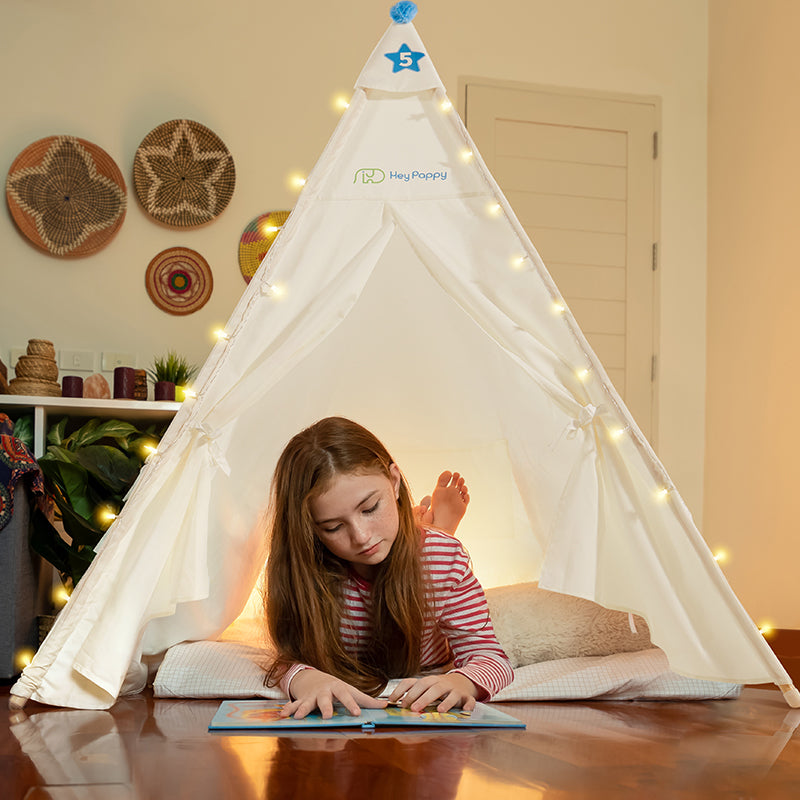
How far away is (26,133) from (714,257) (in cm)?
271

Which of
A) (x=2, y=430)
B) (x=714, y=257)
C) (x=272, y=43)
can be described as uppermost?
(x=272, y=43)

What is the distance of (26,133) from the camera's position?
3.33m

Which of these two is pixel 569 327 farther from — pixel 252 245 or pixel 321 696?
pixel 252 245

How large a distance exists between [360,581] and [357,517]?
0.66ft

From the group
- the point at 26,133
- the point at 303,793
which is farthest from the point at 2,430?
the point at 26,133

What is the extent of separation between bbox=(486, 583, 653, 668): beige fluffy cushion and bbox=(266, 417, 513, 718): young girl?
0.28 meters

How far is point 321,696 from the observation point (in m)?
1.42

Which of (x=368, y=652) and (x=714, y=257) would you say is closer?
(x=368, y=652)

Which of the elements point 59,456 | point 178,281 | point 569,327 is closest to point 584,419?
point 569,327

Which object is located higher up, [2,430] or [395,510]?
[2,430]

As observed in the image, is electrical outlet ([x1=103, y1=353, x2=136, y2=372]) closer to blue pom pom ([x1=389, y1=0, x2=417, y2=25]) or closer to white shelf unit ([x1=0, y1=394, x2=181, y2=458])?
white shelf unit ([x1=0, y1=394, x2=181, y2=458])

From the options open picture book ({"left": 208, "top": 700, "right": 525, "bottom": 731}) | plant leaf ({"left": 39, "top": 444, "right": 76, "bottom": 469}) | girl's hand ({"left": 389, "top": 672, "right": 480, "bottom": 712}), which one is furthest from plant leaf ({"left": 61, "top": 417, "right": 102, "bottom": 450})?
girl's hand ({"left": 389, "top": 672, "right": 480, "bottom": 712})

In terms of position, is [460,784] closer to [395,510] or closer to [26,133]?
[395,510]

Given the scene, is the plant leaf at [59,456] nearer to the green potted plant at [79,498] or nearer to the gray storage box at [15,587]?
the green potted plant at [79,498]
